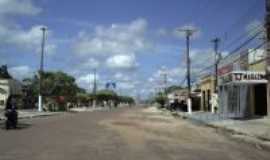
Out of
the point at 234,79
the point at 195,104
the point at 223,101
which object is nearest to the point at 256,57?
the point at 223,101

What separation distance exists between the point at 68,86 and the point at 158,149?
7437cm

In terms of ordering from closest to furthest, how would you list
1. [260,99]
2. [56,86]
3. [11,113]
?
[11,113], [260,99], [56,86]

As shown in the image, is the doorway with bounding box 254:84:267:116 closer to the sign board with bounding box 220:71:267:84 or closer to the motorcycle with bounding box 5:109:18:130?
the sign board with bounding box 220:71:267:84

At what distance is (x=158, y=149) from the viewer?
1822 centimetres

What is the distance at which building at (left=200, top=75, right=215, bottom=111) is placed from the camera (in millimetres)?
80250

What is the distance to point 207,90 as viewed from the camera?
84375mm

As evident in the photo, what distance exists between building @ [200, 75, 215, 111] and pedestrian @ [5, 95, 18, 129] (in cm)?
5162

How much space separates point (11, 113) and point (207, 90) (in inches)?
2267

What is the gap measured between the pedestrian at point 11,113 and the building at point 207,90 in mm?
51621

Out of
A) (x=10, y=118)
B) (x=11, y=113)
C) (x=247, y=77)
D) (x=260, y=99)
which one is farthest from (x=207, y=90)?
(x=10, y=118)

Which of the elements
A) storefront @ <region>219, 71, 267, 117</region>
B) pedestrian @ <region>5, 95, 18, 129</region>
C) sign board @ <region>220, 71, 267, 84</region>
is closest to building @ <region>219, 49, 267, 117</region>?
storefront @ <region>219, 71, 267, 117</region>

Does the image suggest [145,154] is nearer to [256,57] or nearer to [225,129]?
[225,129]

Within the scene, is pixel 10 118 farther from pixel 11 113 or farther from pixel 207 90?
pixel 207 90

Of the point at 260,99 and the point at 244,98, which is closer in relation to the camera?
the point at 244,98
